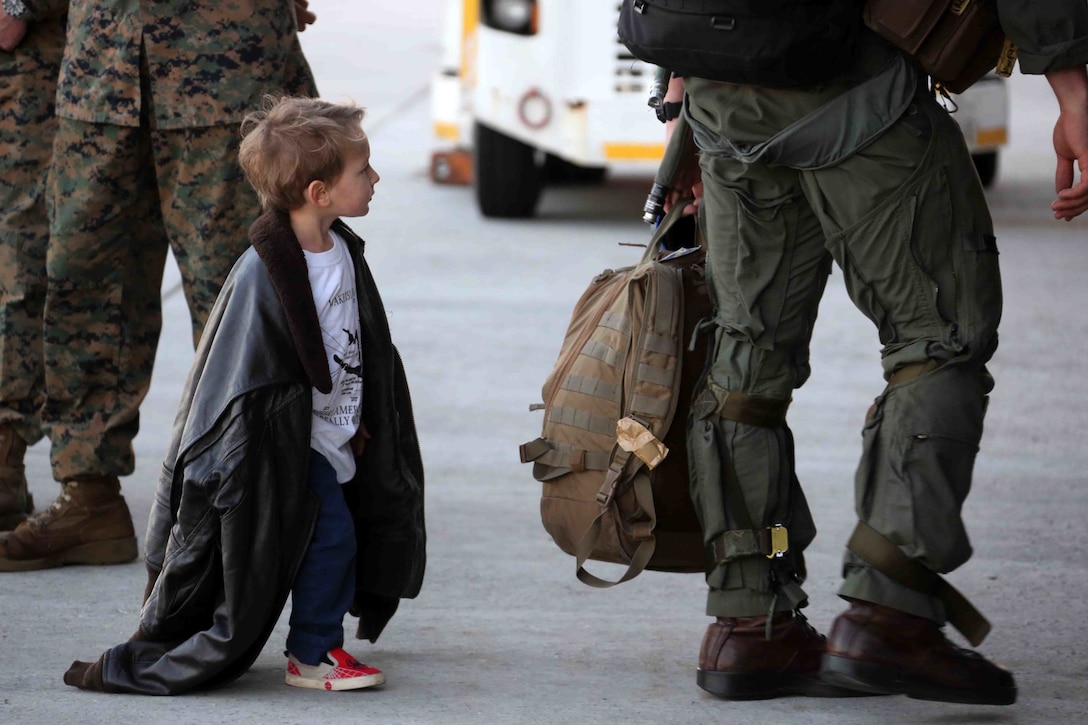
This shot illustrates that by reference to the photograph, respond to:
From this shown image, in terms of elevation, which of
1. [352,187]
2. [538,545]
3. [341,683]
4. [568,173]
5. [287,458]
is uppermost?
[352,187]

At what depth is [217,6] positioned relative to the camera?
348 cm

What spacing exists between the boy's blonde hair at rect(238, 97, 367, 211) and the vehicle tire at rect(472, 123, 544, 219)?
5.51 m

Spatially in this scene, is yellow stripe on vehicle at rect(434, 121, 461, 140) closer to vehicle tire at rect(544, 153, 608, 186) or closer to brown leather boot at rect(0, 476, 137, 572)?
vehicle tire at rect(544, 153, 608, 186)

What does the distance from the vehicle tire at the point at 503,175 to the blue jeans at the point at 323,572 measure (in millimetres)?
5596

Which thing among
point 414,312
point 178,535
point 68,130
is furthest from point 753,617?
point 414,312

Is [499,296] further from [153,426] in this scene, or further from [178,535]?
[178,535]

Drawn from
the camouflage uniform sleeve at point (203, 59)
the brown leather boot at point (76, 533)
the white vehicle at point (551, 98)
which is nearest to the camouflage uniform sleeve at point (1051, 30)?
the camouflage uniform sleeve at point (203, 59)

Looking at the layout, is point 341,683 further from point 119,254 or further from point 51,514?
point 119,254

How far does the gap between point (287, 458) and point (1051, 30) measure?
1467 millimetres

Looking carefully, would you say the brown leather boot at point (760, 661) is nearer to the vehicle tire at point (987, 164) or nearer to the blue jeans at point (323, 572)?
the blue jeans at point (323, 572)

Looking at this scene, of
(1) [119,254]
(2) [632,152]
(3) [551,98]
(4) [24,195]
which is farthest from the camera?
(3) [551,98]

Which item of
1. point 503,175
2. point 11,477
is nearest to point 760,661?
point 11,477

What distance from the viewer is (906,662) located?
107 inches

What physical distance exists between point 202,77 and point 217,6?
0.52 feet
